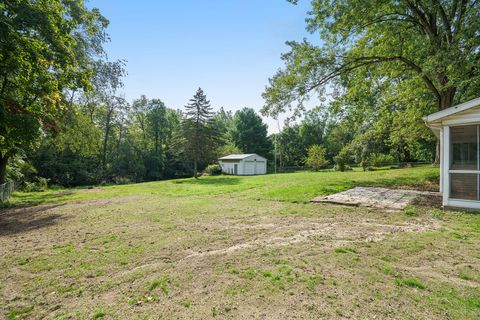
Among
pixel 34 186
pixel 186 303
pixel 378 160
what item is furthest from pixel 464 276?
pixel 378 160

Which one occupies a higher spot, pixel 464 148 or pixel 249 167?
pixel 464 148

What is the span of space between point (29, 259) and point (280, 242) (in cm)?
452

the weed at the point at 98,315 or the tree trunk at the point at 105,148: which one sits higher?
the tree trunk at the point at 105,148

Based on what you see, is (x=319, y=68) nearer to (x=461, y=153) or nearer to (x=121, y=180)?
(x=461, y=153)

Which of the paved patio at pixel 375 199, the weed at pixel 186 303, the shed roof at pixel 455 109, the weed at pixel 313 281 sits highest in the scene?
the shed roof at pixel 455 109

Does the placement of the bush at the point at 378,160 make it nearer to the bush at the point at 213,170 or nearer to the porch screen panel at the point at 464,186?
the bush at the point at 213,170

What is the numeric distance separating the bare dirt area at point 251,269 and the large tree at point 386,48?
7586mm

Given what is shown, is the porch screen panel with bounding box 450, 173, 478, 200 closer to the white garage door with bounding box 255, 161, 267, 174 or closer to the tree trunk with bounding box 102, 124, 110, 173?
the white garage door with bounding box 255, 161, 267, 174

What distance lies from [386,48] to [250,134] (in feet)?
119

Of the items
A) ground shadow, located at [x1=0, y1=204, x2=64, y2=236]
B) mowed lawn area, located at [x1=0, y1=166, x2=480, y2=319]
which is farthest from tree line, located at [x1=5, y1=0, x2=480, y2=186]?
Result: mowed lawn area, located at [x1=0, y1=166, x2=480, y2=319]

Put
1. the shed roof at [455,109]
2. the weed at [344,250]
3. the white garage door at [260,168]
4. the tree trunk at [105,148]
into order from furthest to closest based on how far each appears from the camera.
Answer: the white garage door at [260,168] < the tree trunk at [105,148] < the shed roof at [455,109] < the weed at [344,250]

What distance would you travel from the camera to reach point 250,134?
47.8 meters

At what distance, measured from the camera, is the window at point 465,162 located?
687 centimetres

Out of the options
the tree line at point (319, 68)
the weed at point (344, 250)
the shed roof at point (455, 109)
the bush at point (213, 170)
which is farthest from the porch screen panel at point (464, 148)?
the bush at point (213, 170)
